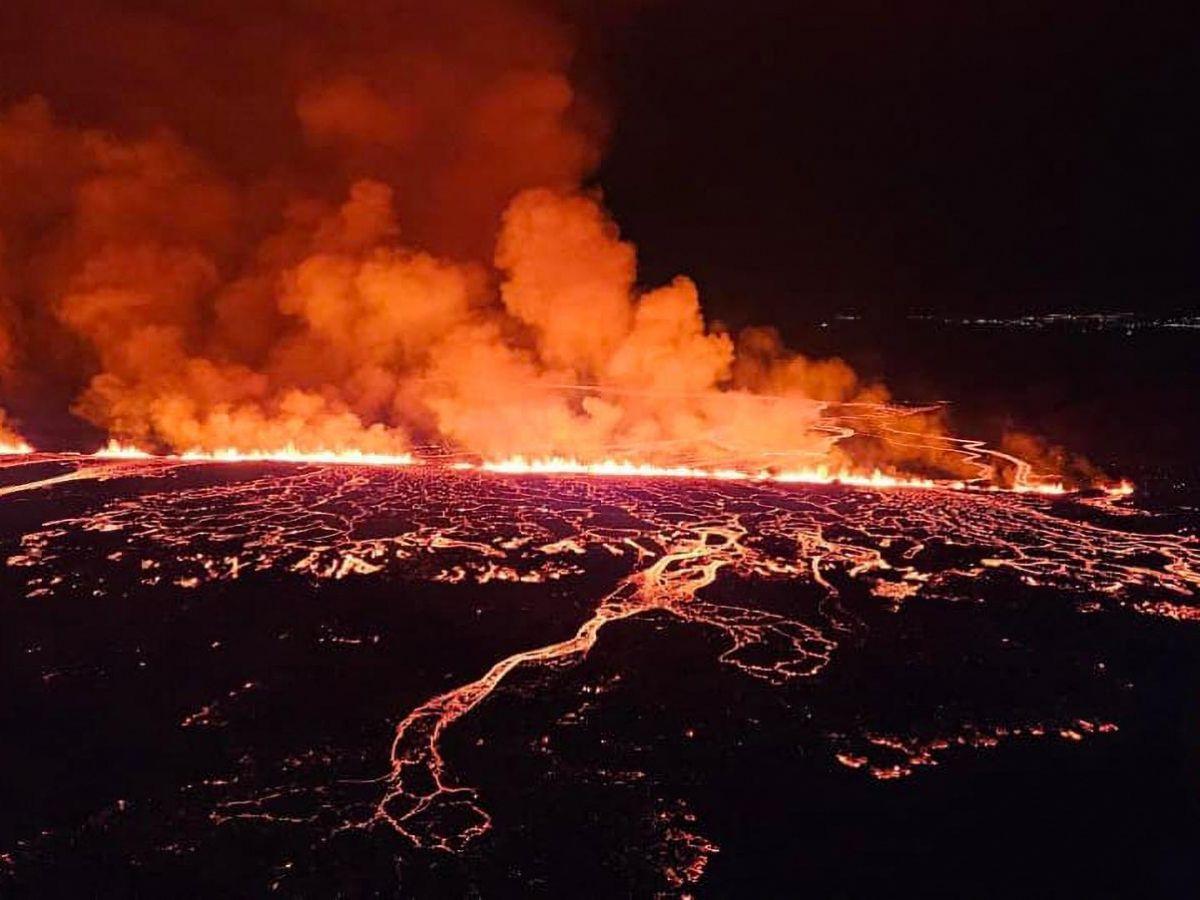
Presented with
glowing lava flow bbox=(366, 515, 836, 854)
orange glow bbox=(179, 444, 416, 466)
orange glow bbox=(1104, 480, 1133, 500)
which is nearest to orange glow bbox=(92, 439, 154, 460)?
orange glow bbox=(179, 444, 416, 466)

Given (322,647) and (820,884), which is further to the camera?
(322,647)

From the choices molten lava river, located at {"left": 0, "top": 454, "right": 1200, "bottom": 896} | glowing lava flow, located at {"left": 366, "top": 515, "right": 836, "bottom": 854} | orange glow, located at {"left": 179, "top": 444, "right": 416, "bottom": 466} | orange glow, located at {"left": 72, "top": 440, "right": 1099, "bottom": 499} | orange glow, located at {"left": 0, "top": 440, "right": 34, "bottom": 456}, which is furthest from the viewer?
orange glow, located at {"left": 0, "top": 440, "right": 34, "bottom": 456}

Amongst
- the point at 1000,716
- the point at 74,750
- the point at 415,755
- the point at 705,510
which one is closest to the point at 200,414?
the point at 705,510

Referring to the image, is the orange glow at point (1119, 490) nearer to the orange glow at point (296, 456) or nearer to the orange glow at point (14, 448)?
the orange glow at point (296, 456)

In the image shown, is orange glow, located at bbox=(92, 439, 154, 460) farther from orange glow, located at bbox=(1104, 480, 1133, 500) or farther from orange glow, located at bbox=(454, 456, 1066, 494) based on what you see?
orange glow, located at bbox=(1104, 480, 1133, 500)

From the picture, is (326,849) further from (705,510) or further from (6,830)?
(705,510)

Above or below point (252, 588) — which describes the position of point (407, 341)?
above

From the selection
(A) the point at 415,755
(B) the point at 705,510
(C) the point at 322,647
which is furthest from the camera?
(B) the point at 705,510

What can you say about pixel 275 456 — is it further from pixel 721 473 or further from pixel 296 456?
pixel 721 473
